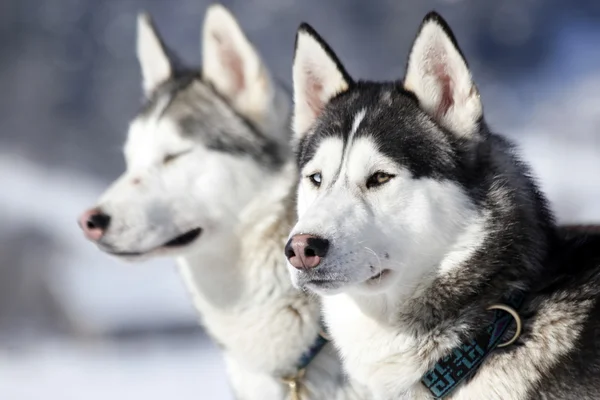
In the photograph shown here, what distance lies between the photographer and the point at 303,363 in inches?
91.0

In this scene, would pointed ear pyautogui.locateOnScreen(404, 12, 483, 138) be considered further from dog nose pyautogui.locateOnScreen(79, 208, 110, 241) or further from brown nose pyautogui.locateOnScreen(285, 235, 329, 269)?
dog nose pyautogui.locateOnScreen(79, 208, 110, 241)

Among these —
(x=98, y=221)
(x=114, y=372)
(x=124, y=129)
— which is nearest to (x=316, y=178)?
(x=98, y=221)

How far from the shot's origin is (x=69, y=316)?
217 inches

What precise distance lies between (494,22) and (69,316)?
4.09 m

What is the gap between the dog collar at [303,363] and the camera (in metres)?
2.30

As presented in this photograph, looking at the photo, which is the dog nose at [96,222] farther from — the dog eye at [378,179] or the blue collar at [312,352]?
the dog eye at [378,179]

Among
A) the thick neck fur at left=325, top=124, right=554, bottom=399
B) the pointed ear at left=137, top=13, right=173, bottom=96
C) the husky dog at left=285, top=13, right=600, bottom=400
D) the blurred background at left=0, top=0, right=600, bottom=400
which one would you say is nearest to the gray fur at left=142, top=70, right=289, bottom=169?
the pointed ear at left=137, top=13, right=173, bottom=96

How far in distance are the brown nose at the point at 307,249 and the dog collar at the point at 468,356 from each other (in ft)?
1.16

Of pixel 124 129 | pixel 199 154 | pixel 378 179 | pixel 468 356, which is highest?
pixel 378 179

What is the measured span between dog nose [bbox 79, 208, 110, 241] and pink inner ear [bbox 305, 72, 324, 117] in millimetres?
763

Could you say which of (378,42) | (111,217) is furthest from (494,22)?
(111,217)

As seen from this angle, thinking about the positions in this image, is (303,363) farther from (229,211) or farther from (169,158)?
(169,158)

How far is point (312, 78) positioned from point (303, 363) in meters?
0.89

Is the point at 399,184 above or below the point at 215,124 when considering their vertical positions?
above
